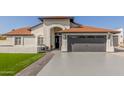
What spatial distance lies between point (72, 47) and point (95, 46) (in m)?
3.00

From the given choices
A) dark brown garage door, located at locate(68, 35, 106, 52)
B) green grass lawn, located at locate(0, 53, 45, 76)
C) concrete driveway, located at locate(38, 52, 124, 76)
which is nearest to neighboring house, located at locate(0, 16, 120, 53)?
dark brown garage door, located at locate(68, 35, 106, 52)

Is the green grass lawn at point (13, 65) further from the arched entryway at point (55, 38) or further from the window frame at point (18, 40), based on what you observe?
the arched entryway at point (55, 38)

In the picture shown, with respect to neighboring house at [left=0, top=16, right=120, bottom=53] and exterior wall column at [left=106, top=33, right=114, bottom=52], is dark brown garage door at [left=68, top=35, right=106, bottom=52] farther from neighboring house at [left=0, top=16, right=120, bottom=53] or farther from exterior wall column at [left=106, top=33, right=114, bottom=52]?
exterior wall column at [left=106, top=33, right=114, bottom=52]

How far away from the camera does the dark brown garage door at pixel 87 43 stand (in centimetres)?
3064

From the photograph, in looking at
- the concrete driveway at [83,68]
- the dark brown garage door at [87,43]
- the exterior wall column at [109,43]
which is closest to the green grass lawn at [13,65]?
the concrete driveway at [83,68]

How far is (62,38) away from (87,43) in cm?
338

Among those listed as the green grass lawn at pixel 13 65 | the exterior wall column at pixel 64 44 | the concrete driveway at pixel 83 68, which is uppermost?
the exterior wall column at pixel 64 44

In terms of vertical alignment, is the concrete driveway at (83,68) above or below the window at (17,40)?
below

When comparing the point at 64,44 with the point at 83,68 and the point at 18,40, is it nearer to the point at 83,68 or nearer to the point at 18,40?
the point at 18,40

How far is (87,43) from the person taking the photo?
101ft

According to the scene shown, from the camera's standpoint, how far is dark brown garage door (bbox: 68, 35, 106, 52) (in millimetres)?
30641
